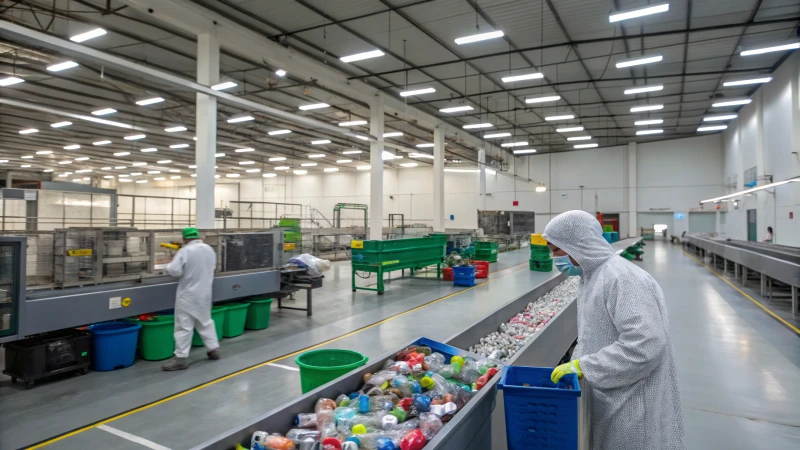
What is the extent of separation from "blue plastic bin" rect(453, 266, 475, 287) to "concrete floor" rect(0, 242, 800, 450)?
2321 mm

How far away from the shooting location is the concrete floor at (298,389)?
126 inches

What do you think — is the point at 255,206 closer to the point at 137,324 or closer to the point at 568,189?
the point at 568,189

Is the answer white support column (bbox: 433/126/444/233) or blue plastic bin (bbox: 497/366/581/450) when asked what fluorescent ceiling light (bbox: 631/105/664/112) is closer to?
white support column (bbox: 433/126/444/233)

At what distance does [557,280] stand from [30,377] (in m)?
8.93

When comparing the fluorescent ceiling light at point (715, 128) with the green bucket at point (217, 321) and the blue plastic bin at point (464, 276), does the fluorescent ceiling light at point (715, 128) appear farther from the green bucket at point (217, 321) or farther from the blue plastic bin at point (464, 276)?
the green bucket at point (217, 321)

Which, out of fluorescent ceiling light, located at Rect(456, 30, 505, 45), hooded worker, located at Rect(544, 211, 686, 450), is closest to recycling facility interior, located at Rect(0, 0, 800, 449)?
hooded worker, located at Rect(544, 211, 686, 450)

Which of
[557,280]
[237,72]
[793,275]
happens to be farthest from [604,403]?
[237,72]

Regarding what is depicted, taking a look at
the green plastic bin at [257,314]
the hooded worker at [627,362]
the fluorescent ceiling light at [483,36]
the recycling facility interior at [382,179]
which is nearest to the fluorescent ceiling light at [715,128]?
the recycling facility interior at [382,179]

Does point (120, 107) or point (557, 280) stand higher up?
point (120, 107)

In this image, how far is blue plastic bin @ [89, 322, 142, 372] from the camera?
175 inches

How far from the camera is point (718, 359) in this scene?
15.6ft

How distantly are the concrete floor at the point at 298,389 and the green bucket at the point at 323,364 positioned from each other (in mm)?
917

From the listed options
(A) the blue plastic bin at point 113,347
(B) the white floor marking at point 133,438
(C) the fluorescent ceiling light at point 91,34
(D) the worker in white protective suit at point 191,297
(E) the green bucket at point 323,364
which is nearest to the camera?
(E) the green bucket at point 323,364

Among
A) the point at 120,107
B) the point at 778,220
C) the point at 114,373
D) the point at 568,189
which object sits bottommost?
the point at 114,373
